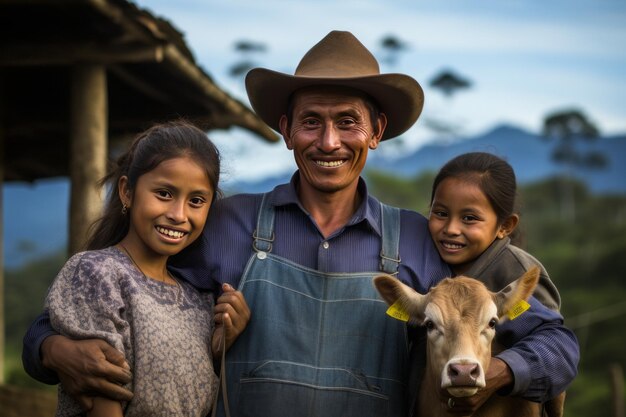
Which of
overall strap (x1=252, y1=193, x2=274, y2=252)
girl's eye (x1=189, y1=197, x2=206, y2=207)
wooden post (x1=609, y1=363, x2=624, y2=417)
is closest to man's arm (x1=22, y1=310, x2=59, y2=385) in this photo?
girl's eye (x1=189, y1=197, x2=206, y2=207)

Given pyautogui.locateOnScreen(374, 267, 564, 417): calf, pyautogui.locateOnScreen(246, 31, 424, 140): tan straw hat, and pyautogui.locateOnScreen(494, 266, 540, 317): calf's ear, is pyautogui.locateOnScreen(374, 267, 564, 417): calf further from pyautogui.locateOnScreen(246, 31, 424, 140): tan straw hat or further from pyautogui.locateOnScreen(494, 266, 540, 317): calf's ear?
pyautogui.locateOnScreen(246, 31, 424, 140): tan straw hat

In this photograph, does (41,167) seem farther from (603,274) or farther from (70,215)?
(603,274)

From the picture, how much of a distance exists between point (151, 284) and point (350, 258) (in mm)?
1095

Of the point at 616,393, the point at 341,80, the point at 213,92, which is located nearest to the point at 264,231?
the point at 341,80

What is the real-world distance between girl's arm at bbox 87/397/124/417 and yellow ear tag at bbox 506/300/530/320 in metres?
2.06

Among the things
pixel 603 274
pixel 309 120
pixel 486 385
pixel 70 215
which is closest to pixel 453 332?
pixel 486 385

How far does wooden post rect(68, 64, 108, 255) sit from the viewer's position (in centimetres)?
822

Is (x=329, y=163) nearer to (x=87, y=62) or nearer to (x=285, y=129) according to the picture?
(x=285, y=129)

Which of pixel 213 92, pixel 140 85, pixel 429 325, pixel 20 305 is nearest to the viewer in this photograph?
pixel 429 325

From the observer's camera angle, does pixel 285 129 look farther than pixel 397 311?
Yes

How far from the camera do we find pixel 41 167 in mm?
14188

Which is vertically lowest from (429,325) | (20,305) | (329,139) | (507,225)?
(20,305)

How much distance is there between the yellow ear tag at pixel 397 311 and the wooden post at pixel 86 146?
15.3ft

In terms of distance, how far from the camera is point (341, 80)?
14.9ft
